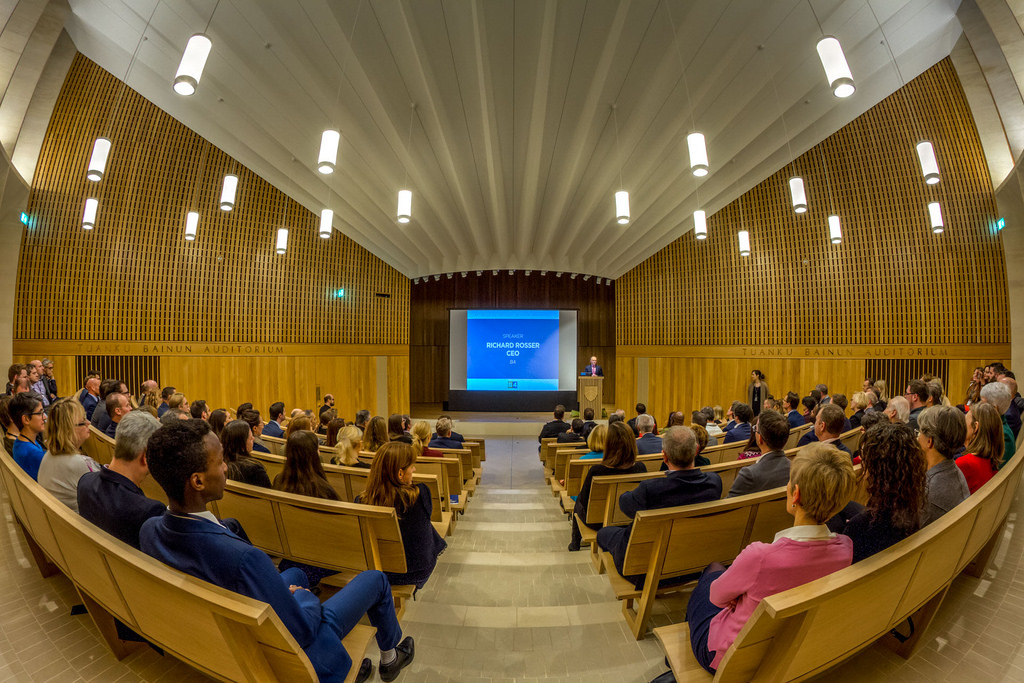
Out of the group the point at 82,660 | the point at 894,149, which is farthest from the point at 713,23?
the point at 894,149

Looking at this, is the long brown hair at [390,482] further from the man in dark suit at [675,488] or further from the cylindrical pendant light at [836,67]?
the cylindrical pendant light at [836,67]

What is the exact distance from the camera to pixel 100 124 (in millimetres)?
9531

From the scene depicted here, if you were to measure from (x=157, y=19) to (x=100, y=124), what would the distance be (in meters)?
7.62

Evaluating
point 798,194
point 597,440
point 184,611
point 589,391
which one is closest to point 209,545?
point 184,611

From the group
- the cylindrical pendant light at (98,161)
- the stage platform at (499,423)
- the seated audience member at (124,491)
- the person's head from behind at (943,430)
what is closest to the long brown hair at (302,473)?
the seated audience member at (124,491)

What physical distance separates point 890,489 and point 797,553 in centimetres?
59

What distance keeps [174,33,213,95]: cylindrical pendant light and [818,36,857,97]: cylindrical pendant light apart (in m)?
3.89

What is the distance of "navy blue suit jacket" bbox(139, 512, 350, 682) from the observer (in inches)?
58.3

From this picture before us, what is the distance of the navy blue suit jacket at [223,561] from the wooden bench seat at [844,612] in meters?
1.43

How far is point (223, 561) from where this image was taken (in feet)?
4.86

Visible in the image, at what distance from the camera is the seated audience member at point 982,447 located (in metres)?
2.59

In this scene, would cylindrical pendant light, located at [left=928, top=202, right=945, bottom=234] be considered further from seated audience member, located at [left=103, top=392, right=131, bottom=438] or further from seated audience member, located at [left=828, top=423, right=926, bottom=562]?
seated audience member, located at [left=103, top=392, right=131, bottom=438]

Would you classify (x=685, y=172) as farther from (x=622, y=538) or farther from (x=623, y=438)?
(x=622, y=538)

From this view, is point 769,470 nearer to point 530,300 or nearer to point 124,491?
point 124,491
